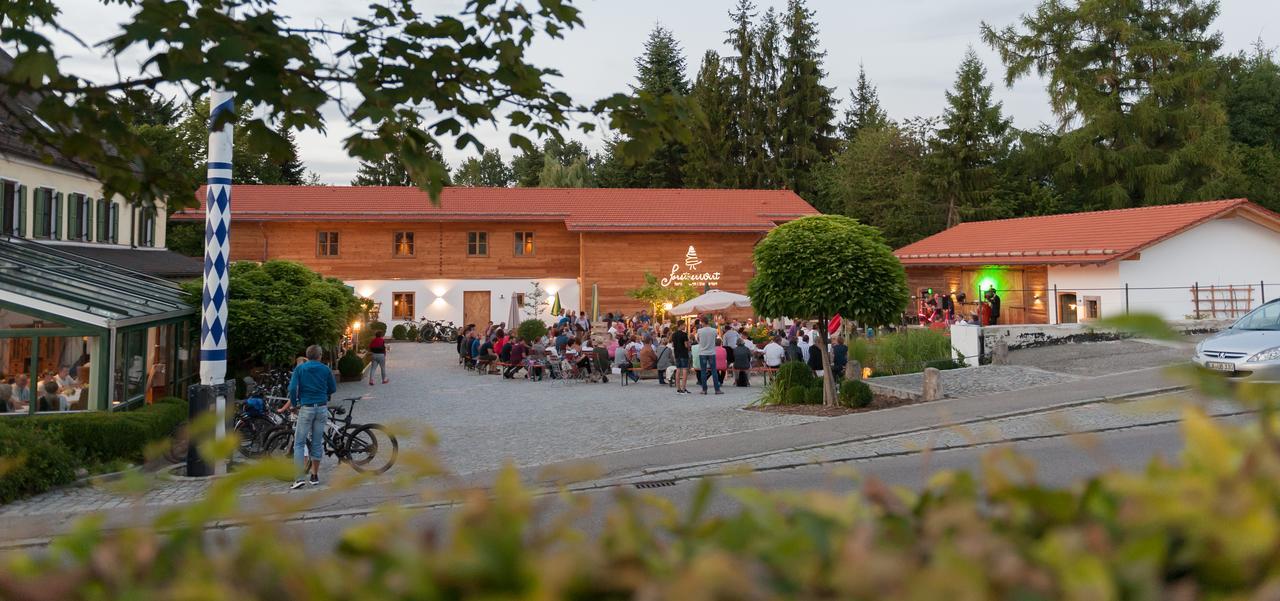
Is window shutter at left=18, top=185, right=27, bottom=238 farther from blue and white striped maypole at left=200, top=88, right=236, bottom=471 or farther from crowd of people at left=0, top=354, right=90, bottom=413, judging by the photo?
blue and white striped maypole at left=200, top=88, right=236, bottom=471

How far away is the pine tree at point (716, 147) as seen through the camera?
6203 cm

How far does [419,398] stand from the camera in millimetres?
20953

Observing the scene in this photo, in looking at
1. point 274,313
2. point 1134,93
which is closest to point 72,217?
point 274,313

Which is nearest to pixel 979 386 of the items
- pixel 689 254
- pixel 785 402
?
pixel 785 402

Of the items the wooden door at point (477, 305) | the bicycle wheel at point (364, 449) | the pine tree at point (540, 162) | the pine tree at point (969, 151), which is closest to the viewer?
the bicycle wheel at point (364, 449)

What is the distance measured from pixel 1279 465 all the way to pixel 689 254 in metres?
41.1

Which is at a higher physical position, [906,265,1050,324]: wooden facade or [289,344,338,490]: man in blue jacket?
[906,265,1050,324]: wooden facade

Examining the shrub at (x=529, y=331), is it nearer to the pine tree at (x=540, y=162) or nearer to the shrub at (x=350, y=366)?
the shrub at (x=350, y=366)

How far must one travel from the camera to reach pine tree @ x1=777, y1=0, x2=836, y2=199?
62.0 metres

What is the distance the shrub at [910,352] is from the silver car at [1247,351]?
5988mm

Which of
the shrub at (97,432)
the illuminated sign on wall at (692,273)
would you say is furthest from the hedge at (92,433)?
the illuminated sign on wall at (692,273)

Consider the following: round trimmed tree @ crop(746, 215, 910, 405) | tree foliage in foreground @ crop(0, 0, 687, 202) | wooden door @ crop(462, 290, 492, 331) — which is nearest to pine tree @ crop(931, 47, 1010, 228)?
wooden door @ crop(462, 290, 492, 331)

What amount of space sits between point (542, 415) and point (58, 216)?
16461mm

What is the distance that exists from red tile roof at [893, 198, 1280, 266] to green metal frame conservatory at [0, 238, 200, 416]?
2463 centimetres
